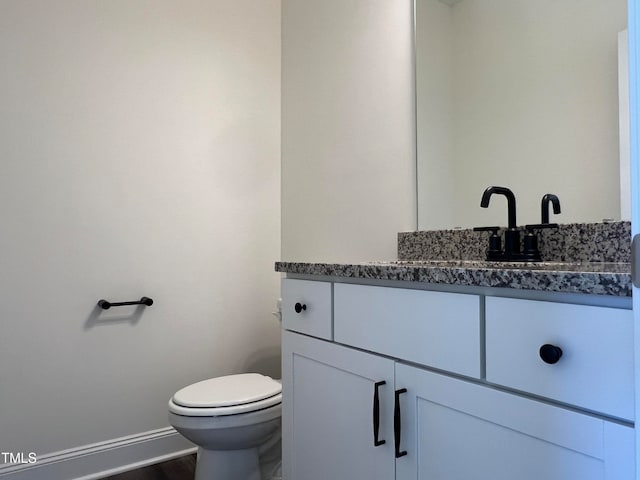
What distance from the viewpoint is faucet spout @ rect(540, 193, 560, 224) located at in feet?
3.91

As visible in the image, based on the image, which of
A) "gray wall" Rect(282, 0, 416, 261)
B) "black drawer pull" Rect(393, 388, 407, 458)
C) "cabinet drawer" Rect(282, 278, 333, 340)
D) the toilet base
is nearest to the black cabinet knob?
"black drawer pull" Rect(393, 388, 407, 458)

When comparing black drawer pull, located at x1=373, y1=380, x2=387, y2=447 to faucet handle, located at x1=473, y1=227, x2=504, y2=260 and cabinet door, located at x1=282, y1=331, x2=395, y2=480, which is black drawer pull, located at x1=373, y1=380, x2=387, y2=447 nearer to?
cabinet door, located at x1=282, y1=331, x2=395, y2=480

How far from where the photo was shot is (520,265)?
111cm

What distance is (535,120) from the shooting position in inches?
51.1

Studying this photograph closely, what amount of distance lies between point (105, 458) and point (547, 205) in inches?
75.6

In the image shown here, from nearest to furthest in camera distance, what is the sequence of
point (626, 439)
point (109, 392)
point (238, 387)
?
point (626, 439)
point (238, 387)
point (109, 392)

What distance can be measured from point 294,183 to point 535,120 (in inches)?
48.6

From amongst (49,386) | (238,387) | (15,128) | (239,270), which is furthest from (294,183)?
(49,386)

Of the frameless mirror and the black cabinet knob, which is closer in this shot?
the black cabinet knob

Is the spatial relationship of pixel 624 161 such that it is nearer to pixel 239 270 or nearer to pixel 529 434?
pixel 529 434

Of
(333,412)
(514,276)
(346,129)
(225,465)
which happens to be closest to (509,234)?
(514,276)

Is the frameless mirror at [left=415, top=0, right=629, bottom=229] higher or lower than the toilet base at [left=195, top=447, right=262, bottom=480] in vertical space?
higher

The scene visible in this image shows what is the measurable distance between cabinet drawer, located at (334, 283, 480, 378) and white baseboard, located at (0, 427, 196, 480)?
132 cm

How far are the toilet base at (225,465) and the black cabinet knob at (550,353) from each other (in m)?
1.28
